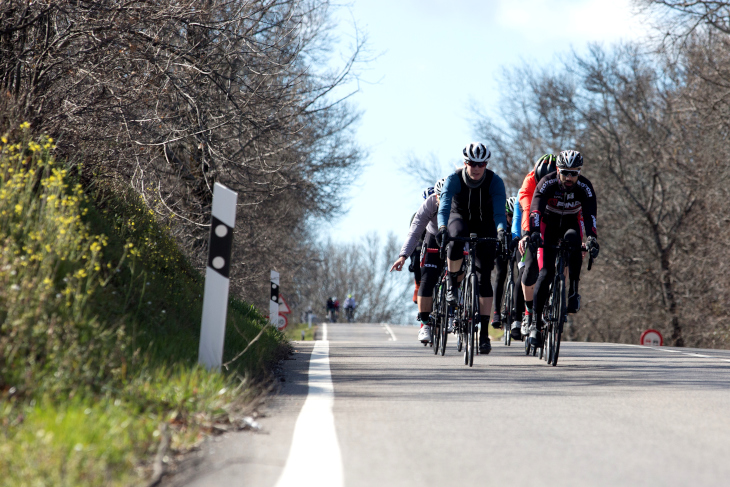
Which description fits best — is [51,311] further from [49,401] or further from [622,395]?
[622,395]

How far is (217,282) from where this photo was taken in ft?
20.6

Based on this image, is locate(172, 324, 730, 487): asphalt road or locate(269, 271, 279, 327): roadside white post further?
locate(269, 271, 279, 327): roadside white post

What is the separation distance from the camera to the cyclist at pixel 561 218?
9.36m

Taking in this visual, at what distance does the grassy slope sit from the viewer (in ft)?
12.2

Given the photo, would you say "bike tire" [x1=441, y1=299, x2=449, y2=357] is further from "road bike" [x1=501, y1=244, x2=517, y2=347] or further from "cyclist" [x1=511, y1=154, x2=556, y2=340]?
"road bike" [x1=501, y1=244, x2=517, y2=347]

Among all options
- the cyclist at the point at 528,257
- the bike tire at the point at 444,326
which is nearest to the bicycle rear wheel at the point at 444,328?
the bike tire at the point at 444,326

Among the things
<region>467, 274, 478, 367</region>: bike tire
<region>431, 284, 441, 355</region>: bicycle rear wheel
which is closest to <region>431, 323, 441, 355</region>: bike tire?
<region>431, 284, 441, 355</region>: bicycle rear wheel

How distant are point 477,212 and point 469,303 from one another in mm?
1005

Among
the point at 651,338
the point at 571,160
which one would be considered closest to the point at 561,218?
the point at 571,160

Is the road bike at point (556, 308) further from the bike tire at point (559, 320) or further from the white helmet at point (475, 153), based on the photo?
the white helmet at point (475, 153)

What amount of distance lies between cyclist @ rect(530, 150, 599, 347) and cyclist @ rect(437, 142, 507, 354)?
43cm

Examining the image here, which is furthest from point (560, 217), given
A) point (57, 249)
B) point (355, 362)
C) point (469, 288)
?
point (57, 249)

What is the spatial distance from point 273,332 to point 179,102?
433cm

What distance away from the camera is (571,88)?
1369 inches
